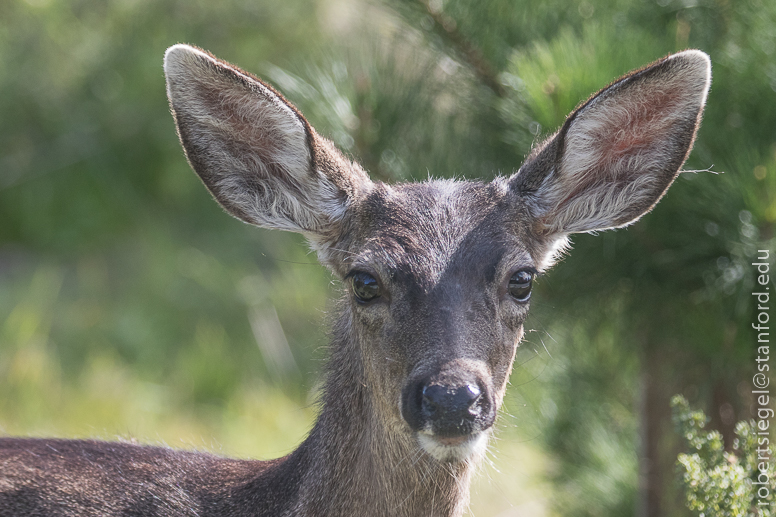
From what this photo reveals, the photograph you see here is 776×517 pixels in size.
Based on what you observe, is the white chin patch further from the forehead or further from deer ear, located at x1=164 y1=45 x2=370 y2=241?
deer ear, located at x1=164 y1=45 x2=370 y2=241

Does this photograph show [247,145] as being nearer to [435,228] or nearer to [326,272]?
[435,228]

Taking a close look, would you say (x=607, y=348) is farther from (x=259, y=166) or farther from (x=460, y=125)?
(x=259, y=166)

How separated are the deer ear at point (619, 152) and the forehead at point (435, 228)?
186 millimetres

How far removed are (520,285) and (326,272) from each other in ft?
10.6

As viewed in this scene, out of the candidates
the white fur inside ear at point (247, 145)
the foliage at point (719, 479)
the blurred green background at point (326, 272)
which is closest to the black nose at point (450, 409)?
the blurred green background at point (326, 272)

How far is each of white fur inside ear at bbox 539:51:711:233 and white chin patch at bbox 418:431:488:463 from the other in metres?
1.14

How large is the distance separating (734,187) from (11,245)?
27.6ft

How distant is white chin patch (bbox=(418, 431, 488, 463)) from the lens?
2922 mm

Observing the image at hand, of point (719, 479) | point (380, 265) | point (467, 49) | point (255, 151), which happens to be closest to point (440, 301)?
point (380, 265)

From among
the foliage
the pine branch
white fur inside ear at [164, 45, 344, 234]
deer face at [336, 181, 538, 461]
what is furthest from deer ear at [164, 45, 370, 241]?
the foliage

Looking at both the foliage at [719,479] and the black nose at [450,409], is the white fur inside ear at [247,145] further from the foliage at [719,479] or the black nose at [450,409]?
the foliage at [719,479]

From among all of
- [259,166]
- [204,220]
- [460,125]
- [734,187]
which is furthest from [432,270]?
[204,220]

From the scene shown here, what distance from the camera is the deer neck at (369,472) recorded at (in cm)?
333

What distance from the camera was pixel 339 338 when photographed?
12.2ft
